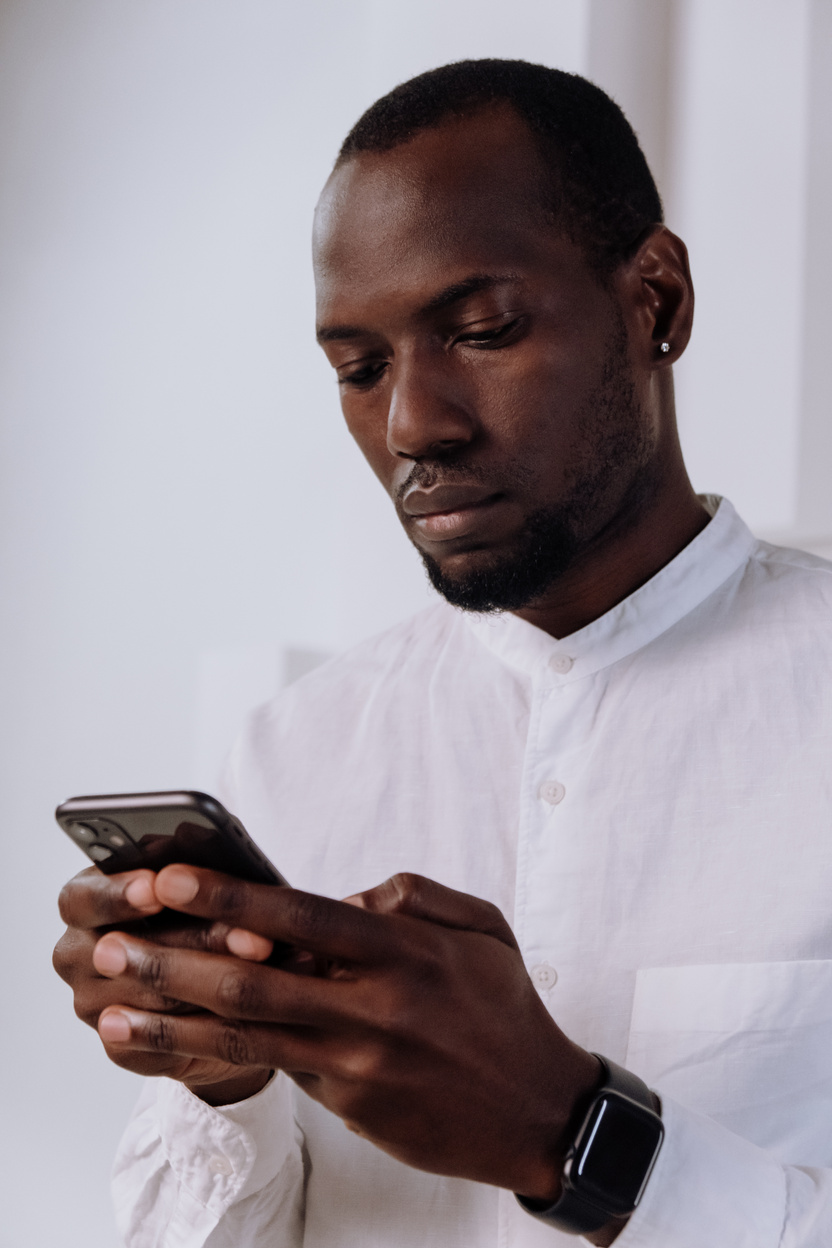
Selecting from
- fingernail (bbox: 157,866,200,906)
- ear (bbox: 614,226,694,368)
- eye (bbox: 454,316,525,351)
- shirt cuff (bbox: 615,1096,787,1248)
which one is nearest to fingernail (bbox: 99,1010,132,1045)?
fingernail (bbox: 157,866,200,906)

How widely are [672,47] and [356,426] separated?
819 millimetres

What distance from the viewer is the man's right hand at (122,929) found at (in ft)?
1.94

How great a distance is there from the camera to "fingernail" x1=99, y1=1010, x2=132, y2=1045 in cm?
62

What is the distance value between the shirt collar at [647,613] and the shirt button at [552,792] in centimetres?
10

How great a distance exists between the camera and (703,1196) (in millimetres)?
681

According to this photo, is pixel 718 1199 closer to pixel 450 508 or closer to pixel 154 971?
pixel 154 971

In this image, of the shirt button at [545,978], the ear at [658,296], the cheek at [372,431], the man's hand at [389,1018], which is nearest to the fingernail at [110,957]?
the man's hand at [389,1018]

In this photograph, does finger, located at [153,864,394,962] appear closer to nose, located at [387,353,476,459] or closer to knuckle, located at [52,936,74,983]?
knuckle, located at [52,936,74,983]

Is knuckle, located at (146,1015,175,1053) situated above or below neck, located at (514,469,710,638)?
below

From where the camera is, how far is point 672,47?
4.73 feet

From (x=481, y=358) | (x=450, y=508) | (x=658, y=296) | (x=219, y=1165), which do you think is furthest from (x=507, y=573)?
(x=219, y=1165)

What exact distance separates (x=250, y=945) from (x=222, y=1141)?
351 mm

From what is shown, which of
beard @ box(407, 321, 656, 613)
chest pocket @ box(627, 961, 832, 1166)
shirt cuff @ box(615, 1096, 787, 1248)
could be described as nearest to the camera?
shirt cuff @ box(615, 1096, 787, 1248)

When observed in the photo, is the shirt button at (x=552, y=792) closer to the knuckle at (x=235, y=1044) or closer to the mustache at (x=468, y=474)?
the mustache at (x=468, y=474)
